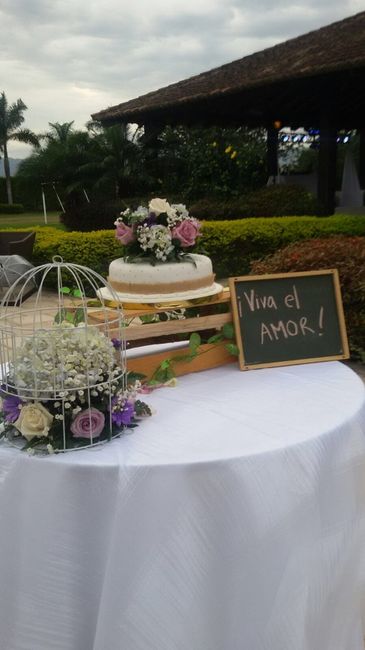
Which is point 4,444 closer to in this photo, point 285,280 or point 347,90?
point 285,280

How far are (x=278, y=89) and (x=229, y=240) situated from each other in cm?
469

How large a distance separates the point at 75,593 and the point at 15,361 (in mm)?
655

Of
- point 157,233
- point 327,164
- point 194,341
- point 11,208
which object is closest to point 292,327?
point 194,341

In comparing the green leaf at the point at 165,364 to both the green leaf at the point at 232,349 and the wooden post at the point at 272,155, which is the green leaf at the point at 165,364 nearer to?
the green leaf at the point at 232,349

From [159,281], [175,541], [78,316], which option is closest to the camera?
[175,541]

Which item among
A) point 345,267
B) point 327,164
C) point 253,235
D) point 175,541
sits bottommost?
point 175,541

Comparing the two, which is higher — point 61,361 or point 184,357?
point 61,361

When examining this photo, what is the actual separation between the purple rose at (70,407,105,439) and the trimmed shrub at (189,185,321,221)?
39.4ft

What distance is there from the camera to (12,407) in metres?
1.67

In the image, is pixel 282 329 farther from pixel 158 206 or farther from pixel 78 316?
pixel 78 316

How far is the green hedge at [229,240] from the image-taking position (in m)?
9.79

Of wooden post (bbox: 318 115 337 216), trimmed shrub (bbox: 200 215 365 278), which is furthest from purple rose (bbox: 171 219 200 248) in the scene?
wooden post (bbox: 318 115 337 216)

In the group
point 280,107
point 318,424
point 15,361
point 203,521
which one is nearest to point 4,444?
point 15,361

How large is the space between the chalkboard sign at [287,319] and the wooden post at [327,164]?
11642 mm
